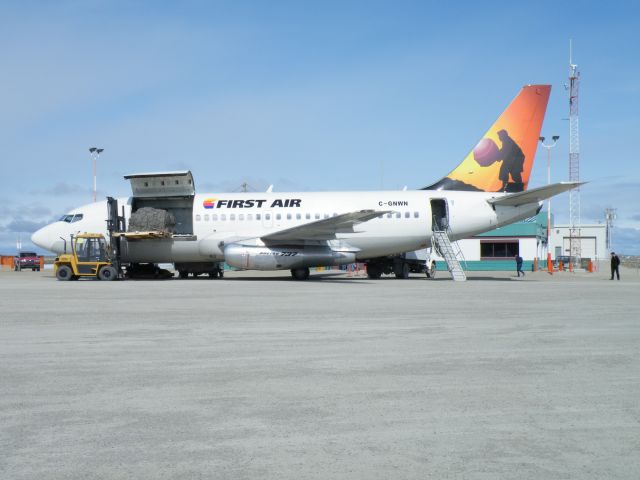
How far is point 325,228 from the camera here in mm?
24703

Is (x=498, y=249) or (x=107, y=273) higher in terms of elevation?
(x=498, y=249)

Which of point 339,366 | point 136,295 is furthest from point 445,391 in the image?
point 136,295

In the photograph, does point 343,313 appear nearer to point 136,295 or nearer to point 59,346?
point 59,346

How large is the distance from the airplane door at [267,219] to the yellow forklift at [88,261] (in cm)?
667

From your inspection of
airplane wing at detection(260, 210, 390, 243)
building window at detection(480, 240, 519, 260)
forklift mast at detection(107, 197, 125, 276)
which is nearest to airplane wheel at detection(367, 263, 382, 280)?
airplane wing at detection(260, 210, 390, 243)

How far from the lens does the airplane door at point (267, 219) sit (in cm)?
2702

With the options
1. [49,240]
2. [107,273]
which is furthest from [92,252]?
[49,240]

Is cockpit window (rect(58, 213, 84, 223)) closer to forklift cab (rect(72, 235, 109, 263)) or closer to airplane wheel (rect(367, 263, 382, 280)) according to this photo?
forklift cab (rect(72, 235, 109, 263))

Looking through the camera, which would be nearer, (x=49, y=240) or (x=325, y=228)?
(x=325, y=228)

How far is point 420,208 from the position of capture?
1053 inches


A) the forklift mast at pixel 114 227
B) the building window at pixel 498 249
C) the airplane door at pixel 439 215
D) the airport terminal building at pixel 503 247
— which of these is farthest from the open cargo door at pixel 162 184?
the building window at pixel 498 249

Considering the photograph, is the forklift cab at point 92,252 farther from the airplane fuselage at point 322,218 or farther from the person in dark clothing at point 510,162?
the person in dark clothing at point 510,162

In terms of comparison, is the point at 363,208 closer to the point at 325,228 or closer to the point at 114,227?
the point at 325,228

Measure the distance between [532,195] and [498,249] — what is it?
24407 millimetres
